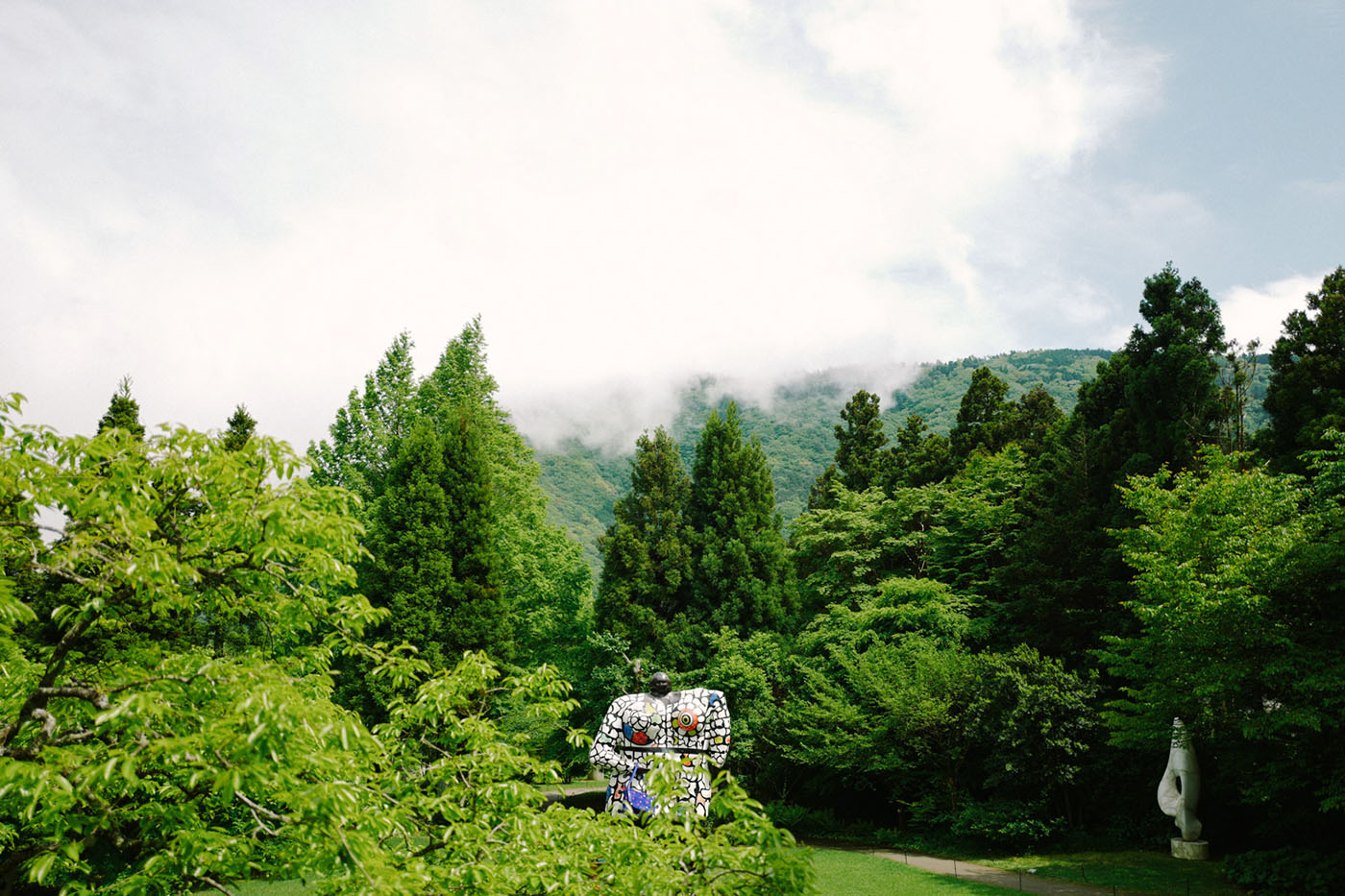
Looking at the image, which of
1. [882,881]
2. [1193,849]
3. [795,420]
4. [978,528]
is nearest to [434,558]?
[882,881]

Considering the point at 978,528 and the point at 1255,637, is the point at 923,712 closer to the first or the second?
the point at 1255,637

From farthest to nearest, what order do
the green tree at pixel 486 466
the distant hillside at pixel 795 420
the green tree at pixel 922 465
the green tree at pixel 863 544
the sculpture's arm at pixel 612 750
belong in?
1. the distant hillside at pixel 795 420
2. the green tree at pixel 922 465
3. the green tree at pixel 863 544
4. the green tree at pixel 486 466
5. the sculpture's arm at pixel 612 750

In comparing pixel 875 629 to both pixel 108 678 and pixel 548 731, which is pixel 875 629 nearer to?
pixel 548 731

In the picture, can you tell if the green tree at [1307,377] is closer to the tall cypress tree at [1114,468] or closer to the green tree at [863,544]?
the tall cypress tree at [1114,468]

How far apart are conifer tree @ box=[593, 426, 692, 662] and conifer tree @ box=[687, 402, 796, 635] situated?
1.71 ft

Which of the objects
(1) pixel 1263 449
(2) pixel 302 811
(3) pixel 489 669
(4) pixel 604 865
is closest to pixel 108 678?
(2) pixel 302 811

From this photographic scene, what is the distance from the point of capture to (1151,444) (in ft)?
61.2

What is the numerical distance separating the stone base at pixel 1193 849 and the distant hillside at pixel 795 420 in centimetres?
5238

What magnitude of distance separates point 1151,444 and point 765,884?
18652mm

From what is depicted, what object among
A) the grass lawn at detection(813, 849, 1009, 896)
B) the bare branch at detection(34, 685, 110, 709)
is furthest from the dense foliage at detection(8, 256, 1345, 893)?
the grass lawn at detection(813, 849, 1009, 896)

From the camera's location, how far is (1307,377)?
15.9m

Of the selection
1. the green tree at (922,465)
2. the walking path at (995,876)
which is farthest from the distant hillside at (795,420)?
the walking path at (995,876)

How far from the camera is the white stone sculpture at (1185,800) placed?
49.6ft

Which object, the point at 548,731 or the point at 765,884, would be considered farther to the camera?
the point at 548,731
